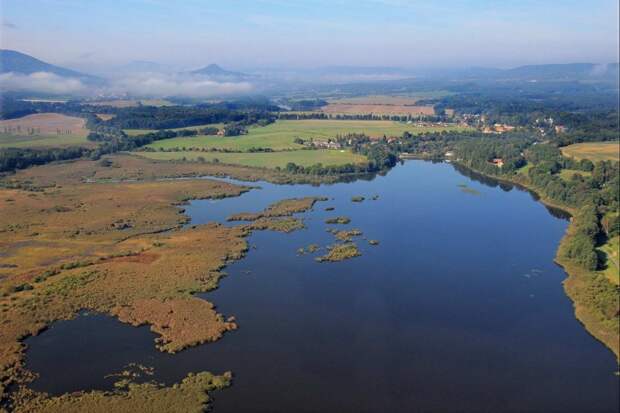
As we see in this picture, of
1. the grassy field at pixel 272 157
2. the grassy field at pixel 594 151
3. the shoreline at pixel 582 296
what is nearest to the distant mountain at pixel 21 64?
the grassy field at pixel 272 157

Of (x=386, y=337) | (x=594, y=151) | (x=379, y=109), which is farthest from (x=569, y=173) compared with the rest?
(x=379, y=109)

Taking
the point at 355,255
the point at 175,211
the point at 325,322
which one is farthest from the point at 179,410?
the point at 175,211

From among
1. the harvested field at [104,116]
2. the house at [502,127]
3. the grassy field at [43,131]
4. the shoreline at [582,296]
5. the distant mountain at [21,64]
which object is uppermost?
the distant mountain at [21,64]

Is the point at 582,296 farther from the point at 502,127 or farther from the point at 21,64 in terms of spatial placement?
the point at 21,64

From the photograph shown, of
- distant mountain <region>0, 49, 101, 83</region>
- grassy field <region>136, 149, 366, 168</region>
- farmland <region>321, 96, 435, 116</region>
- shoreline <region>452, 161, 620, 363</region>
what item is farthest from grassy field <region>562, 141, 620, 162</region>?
distant mountain <region>0, 49, 101, 83</region>

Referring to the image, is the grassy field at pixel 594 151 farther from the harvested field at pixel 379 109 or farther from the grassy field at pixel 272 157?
the harvested field at pixel 379 109

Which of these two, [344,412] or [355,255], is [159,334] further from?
[355,255]

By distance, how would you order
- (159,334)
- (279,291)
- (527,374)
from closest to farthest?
(527,374) < (159,334) < (279,291)
